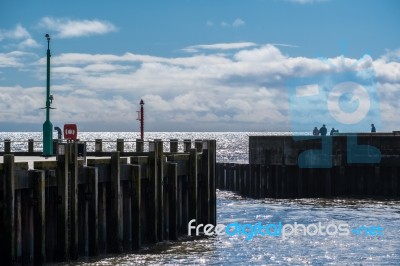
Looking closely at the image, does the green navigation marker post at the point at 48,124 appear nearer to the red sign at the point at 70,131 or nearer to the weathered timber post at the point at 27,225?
the red sign at the point at 70,131

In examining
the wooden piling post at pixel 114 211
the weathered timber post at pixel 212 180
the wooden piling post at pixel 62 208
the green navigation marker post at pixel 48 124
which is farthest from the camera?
the weathered timber post at pixel 212 180

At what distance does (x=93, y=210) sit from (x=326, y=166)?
88.3 feet

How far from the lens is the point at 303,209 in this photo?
41000mm

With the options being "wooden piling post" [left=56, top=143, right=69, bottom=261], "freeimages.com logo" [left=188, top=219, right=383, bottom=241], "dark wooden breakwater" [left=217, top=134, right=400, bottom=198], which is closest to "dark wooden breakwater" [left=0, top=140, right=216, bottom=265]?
"wooden piling post" [left=56, top=143, right=69, bottom=261]

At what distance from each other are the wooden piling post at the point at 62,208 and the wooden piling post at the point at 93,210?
1175 mm

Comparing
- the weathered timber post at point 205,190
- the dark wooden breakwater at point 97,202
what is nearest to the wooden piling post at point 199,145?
the dark wooden breakwater at point 97,202

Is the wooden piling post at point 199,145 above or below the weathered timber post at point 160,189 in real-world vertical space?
above

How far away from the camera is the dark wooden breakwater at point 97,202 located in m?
19.6

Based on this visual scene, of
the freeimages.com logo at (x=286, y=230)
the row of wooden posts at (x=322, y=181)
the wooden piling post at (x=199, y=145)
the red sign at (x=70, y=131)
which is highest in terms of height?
the red sign at (x=70, y=131)

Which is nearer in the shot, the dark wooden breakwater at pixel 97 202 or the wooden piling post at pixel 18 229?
the wooden piling post at pixel 18 229

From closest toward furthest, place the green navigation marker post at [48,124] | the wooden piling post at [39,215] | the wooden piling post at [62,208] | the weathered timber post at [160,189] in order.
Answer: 1. the wooden piling post at [39,215]
2. the wooden piling post at [62,208]
3. the weathered timber post at [160,189]
4. the green navigation marker post at [48,124]

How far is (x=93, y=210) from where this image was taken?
72.3 ft

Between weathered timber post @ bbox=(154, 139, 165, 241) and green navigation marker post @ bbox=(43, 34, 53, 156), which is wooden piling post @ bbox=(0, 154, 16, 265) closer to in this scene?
weathered timber post @ bbox=(154, 139, 165, 241)

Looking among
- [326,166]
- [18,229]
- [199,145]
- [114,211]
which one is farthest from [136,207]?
[326,166]
